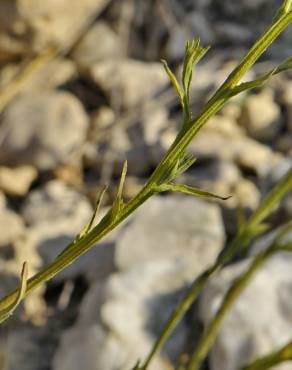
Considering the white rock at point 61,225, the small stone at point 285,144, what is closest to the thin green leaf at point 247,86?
the white rock at point 61,225

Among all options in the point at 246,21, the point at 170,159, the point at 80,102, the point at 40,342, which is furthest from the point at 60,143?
the point at 170,159

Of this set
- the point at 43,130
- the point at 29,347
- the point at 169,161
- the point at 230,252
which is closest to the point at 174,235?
the point at 29,347

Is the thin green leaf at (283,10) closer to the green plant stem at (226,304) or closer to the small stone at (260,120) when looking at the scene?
the green plant stem at (226,304)

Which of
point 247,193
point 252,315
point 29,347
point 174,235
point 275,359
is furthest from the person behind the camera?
point 247,193

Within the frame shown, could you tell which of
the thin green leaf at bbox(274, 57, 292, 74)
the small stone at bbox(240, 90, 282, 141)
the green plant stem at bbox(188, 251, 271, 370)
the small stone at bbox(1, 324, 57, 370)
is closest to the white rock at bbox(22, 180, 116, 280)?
the small stone at bbox(1, 324, 57, 370)

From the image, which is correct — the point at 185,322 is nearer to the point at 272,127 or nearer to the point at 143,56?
the point at 272,127

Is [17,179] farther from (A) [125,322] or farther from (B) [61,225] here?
(A) [125,322]
